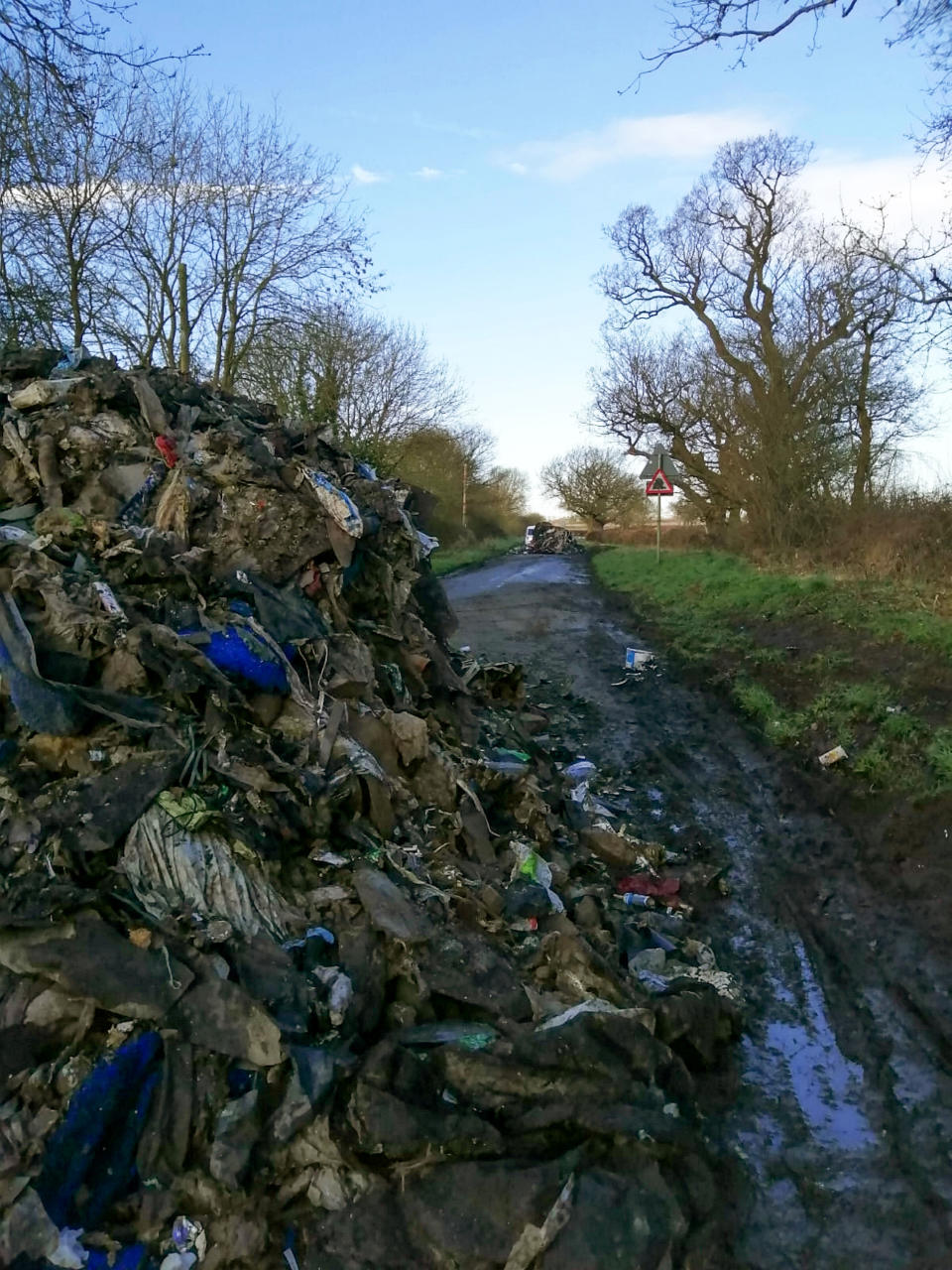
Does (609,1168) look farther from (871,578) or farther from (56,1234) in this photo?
(871,578)

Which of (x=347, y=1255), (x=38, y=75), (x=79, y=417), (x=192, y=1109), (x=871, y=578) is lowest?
(x=347, y=1255)

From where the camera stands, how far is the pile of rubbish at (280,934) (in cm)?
289

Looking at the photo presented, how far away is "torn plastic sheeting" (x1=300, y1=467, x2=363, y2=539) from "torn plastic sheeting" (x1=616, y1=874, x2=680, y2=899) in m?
2.75

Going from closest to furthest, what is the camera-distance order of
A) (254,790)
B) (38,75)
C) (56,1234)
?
(56,1234), (254,790), (38,75)

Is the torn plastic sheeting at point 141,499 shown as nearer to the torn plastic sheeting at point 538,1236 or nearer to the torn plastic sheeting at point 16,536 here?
the torn plastic sheeting at point 16,536

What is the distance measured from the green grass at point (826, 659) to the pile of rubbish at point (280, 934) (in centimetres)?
193

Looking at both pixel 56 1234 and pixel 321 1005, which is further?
pixel 321 1005

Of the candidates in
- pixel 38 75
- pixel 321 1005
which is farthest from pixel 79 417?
pixel 321 1005

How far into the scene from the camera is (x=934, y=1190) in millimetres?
3070

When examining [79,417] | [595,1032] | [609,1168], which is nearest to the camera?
[609,1168]

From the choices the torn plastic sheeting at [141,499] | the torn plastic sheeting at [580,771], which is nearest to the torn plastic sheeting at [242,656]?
the torn plastic sheeting at [141,499]

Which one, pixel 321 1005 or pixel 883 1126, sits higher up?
pixel 321 1005

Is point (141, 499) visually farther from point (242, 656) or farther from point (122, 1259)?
point (122, 1259)

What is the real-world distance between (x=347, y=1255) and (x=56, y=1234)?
863 mm
